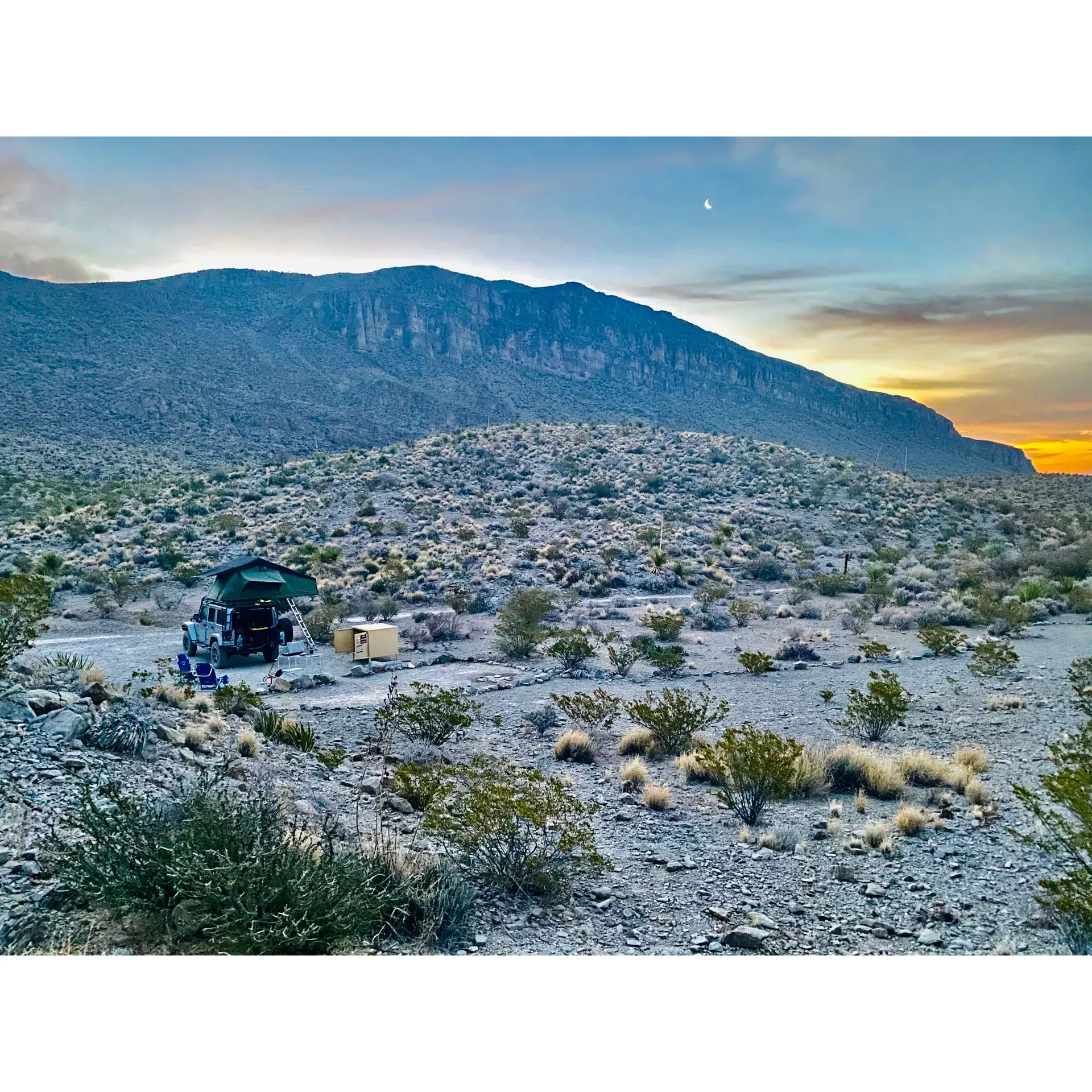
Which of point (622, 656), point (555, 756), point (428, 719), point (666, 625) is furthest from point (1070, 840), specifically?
point (666, 625)

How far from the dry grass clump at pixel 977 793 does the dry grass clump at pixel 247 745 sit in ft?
21.2

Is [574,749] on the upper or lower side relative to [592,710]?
lower

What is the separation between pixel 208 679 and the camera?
949 centimetres

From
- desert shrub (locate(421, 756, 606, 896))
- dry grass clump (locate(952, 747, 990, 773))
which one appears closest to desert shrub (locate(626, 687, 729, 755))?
dry grass clump (locate(952, 747, 990, 773))

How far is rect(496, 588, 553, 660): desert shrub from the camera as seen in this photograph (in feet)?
43.1

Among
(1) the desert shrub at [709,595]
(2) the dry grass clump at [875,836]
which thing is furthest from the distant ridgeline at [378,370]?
(2) the dry grass clump at [875,836]

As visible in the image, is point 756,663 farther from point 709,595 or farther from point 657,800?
point 709,595

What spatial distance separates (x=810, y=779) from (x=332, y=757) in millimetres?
4419

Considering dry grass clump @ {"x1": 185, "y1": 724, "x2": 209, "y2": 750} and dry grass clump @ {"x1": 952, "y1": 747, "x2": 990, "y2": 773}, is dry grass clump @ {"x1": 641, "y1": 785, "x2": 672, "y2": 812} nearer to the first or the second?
dry grass clump @ {"x1": 952, "y1": 747, "x2": 990, "y2": 773}

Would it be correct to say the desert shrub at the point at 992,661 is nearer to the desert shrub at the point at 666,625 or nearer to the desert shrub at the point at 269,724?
the desert shrub at the point at 666,625

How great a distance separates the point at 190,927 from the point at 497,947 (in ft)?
5.63

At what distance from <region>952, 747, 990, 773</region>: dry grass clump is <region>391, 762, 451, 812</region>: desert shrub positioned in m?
4.91

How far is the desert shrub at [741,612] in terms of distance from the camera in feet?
53.5

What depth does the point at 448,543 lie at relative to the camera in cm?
2327
